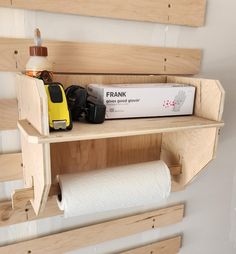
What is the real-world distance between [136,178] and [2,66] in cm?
41

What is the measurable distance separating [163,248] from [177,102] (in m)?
0.56

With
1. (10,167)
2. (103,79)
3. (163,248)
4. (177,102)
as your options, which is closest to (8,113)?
(10,167)

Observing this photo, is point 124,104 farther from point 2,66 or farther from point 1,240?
point 1,240

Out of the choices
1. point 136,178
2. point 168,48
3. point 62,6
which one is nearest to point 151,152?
point 136,178

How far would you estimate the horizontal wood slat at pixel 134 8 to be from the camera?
1.98 ft

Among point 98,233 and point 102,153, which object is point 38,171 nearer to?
point 102,153

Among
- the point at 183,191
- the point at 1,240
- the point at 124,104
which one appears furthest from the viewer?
the point at 183,191

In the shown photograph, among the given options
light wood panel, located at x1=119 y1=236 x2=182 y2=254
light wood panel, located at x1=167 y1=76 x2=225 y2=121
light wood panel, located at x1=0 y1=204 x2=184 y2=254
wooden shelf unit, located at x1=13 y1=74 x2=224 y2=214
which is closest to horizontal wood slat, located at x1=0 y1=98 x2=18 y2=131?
wooden shelf unit, located at x1=13 y1=74 x2=224 y2=214

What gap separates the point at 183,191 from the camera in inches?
36.2

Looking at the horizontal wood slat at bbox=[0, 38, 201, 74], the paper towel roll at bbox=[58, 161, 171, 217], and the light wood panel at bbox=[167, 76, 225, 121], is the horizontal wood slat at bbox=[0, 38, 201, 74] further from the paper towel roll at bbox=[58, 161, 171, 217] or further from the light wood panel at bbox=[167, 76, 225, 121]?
the paper towel roll at bbox=[58, 161, 171, 217]

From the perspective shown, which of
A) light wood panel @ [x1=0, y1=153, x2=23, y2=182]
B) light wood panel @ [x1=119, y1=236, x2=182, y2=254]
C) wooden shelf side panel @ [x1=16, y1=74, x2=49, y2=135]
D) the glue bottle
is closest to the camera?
wooden shelf side panel @ [x1=16, y1=74, x2=49, y2=135]

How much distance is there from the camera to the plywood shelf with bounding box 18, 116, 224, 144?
0.47 metres

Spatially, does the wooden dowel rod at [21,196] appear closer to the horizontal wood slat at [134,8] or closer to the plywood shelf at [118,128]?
the plywood shelf at [118,128]

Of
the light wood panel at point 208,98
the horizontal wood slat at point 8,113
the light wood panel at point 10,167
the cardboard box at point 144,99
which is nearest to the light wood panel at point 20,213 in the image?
the light wood panel at point 10,167
